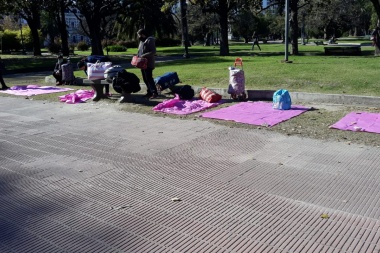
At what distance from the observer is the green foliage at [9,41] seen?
1922 inches

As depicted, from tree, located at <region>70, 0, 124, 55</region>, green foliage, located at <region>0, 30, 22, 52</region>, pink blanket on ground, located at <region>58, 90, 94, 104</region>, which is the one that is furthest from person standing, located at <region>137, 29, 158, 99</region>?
green foliage, located at <region>0, 30, 22, 52</region>

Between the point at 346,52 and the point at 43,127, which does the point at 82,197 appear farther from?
the point at 346,52

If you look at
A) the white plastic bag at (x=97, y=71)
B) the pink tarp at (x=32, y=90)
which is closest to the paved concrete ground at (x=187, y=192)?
the white plastic bag at (x=97, y=71)

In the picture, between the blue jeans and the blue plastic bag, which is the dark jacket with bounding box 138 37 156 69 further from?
the blue plastic bag

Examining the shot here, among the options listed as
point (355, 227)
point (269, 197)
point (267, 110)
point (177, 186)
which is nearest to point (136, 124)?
point (267, 110)

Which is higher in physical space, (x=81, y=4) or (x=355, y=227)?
(x=81, y=4)

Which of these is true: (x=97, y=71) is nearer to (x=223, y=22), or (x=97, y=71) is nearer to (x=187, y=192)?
(x=187, y=192)

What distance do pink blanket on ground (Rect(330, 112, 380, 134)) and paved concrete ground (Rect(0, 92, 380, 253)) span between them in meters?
1.11

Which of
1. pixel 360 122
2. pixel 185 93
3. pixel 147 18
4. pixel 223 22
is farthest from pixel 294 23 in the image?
pixel 147 18

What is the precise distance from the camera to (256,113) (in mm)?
9750

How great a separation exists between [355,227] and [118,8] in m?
34.9

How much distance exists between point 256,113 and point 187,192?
4.90m

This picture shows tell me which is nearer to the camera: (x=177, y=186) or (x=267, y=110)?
(x=177, y=186)

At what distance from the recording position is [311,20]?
6419 cm
